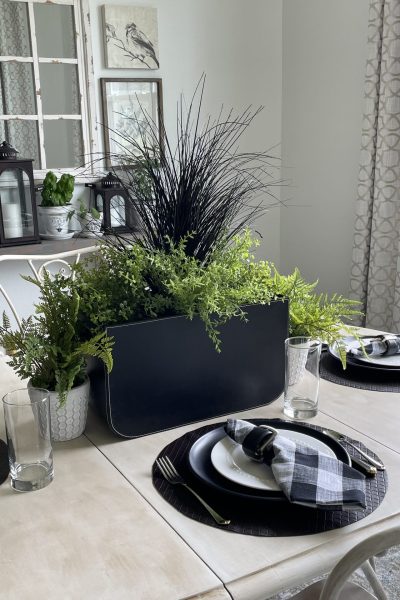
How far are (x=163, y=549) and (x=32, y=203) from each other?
211 cm

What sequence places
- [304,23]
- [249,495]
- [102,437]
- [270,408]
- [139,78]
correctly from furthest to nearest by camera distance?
1. [304,23]
2. [139,78]
3. [270,408]
4. [102,437]
5. [249,495]

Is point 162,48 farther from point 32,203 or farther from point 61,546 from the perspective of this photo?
point 61,546

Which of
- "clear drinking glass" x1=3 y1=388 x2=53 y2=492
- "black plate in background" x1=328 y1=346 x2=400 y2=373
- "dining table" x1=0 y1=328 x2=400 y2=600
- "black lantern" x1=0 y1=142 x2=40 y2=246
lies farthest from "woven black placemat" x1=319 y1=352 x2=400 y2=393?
"black lantern" x1=0 y1=142 x2=40 y2=246

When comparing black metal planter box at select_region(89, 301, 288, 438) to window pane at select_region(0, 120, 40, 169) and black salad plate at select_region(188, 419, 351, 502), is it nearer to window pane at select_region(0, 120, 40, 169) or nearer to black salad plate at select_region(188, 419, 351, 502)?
black salad plate at select_region(188, 419, 351, 502)

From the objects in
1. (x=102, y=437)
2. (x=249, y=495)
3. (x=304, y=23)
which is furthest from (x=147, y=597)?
(x=304, y=23)

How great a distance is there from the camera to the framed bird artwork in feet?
9.57

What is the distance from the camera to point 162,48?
10.2ft

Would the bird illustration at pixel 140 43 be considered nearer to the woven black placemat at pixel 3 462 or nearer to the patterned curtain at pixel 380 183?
the patterned curtain at pixel 380 183

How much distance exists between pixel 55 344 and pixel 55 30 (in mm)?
2222

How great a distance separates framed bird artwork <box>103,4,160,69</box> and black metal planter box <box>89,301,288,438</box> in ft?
7.23

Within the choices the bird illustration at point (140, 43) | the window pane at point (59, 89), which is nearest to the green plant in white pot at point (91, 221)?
the window pane at point (59, 89)

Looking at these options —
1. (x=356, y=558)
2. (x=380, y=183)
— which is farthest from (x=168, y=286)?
(x=380, y=183)

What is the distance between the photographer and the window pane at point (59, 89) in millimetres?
2832

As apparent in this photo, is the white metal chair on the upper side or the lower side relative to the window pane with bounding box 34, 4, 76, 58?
lower
